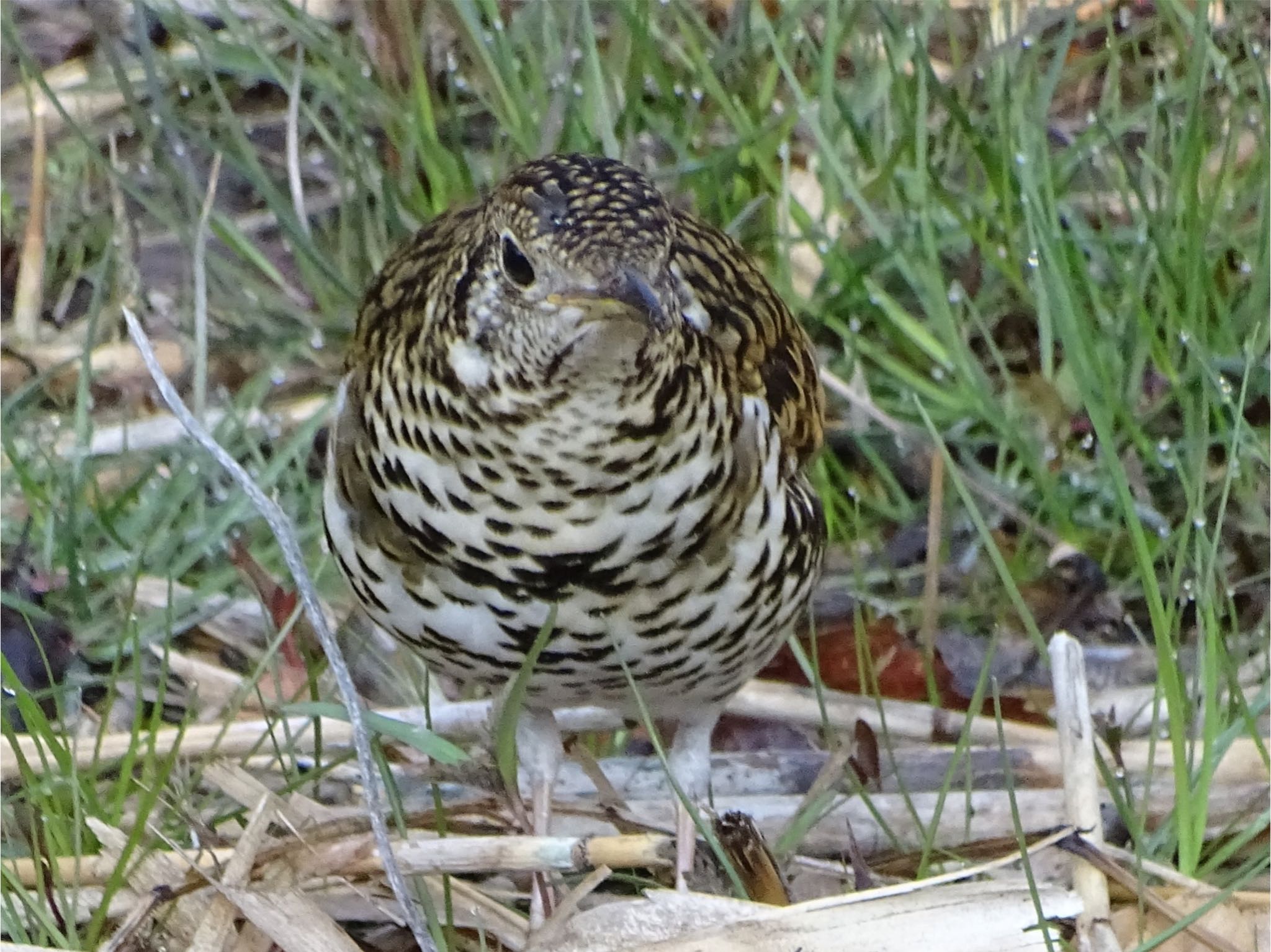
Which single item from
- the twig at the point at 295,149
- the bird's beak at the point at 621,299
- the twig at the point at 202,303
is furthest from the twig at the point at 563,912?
the twig at the point at 295,149

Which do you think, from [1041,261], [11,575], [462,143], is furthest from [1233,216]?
[11,575]

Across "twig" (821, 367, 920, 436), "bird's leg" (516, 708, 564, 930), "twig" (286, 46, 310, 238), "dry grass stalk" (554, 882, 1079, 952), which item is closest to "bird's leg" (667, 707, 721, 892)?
"bird's leg" (516, 708, 564, 930)

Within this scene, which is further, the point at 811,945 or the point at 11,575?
the point at 11,575

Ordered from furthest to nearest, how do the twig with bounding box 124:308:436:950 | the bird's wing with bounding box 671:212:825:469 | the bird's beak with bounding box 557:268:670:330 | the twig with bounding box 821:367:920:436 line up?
the twig with bounding box 821:367:920:436, the bird's wing with bounding box 671:212:825:469, the bird's beak with bounding box 557:268:670:330, the twig with bounding box 124:308:436:950

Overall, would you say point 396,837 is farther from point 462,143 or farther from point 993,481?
point 462,143

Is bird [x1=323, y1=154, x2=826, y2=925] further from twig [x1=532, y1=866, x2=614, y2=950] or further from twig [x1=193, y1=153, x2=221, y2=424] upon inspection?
twig [x1=193, y1=153, x2=221, y2=424]

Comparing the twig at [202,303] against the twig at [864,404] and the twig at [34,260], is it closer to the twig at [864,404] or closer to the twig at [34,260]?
the twig at [34,260]
